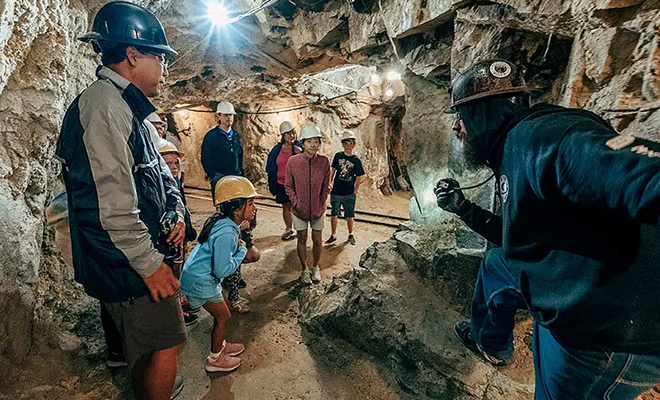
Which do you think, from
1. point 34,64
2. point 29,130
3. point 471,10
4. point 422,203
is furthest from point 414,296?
point 34,64

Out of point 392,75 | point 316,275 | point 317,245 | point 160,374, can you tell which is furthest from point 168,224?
point 392,75

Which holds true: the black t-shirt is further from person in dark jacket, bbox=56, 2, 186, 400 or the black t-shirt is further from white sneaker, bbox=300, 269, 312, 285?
person in dark jacket, bbox=56, 2, 186, 400

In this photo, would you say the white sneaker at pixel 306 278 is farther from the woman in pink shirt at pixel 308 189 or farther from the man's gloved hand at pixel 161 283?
the man's gloved hand at pixel 161 283

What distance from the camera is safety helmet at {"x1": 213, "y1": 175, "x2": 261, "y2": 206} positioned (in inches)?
107

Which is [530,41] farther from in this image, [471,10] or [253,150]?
[253,150]

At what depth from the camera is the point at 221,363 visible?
9.15ft

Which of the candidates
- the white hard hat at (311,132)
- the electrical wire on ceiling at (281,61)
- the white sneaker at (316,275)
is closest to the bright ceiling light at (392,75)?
the electrical wire on ceiling at (281,61)

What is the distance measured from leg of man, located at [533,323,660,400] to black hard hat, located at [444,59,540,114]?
3.76 ft

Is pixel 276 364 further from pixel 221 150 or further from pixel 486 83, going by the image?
pixel 221 150

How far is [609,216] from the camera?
90 cm

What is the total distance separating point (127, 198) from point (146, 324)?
2.48ft

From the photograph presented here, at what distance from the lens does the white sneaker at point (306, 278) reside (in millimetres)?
4359

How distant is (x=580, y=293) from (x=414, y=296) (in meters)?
2.26

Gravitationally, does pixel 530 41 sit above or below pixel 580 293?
above
